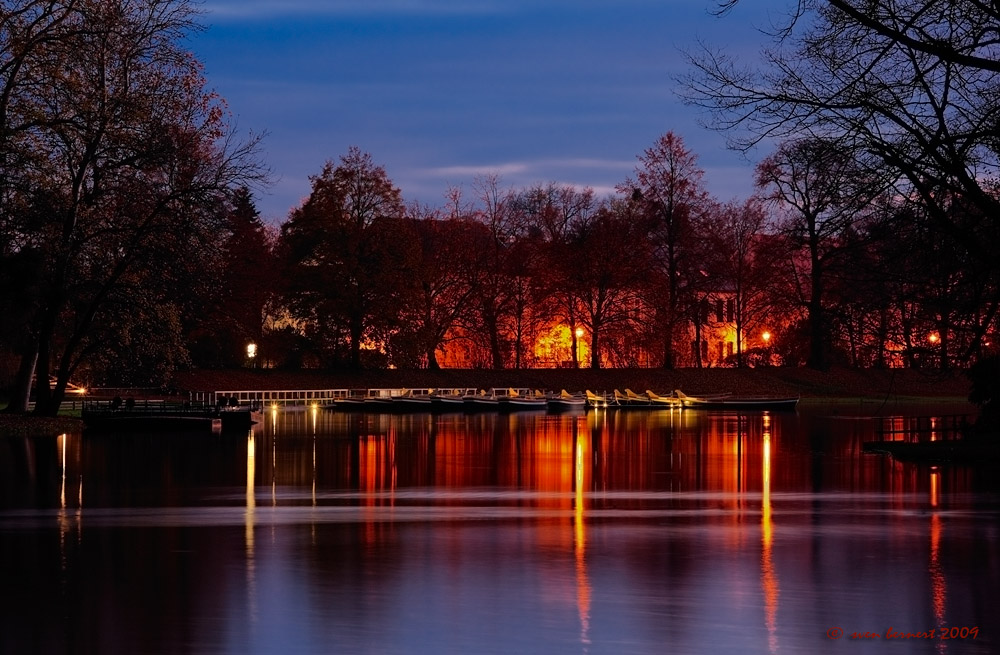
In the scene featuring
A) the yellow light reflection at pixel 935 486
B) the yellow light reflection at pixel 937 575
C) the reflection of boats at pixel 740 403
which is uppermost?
the reflection of boats at pixel 740 403

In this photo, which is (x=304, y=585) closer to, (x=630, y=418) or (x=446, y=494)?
(x=446, y=494)

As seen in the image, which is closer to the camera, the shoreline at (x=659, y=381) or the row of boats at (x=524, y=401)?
the row of boats at (x=524, y=401)

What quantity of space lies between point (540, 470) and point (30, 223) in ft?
66.5

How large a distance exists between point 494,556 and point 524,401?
56745mm

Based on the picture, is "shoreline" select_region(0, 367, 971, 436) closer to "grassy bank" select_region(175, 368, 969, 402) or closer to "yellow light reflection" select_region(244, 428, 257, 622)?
"grassy bank" select_region(175, 368, 969, 402)

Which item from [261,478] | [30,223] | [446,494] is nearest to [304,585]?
[446,494]

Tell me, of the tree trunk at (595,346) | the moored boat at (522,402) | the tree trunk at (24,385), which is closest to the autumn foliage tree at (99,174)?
the tree trunk at (24,385)

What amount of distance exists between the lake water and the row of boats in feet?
122

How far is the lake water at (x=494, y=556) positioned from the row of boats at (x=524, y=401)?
37109mm

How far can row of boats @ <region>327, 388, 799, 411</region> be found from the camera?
229 feet

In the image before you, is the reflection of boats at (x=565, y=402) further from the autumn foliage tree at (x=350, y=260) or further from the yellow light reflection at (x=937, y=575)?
the yellow light reflection at (x=937, y=575)

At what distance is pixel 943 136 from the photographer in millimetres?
22031

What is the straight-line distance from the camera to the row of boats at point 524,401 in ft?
229

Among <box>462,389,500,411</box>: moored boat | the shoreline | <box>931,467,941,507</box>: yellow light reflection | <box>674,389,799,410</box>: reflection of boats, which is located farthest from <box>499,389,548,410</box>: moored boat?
<box>931,467,941,507</box>: yellow light reflection
